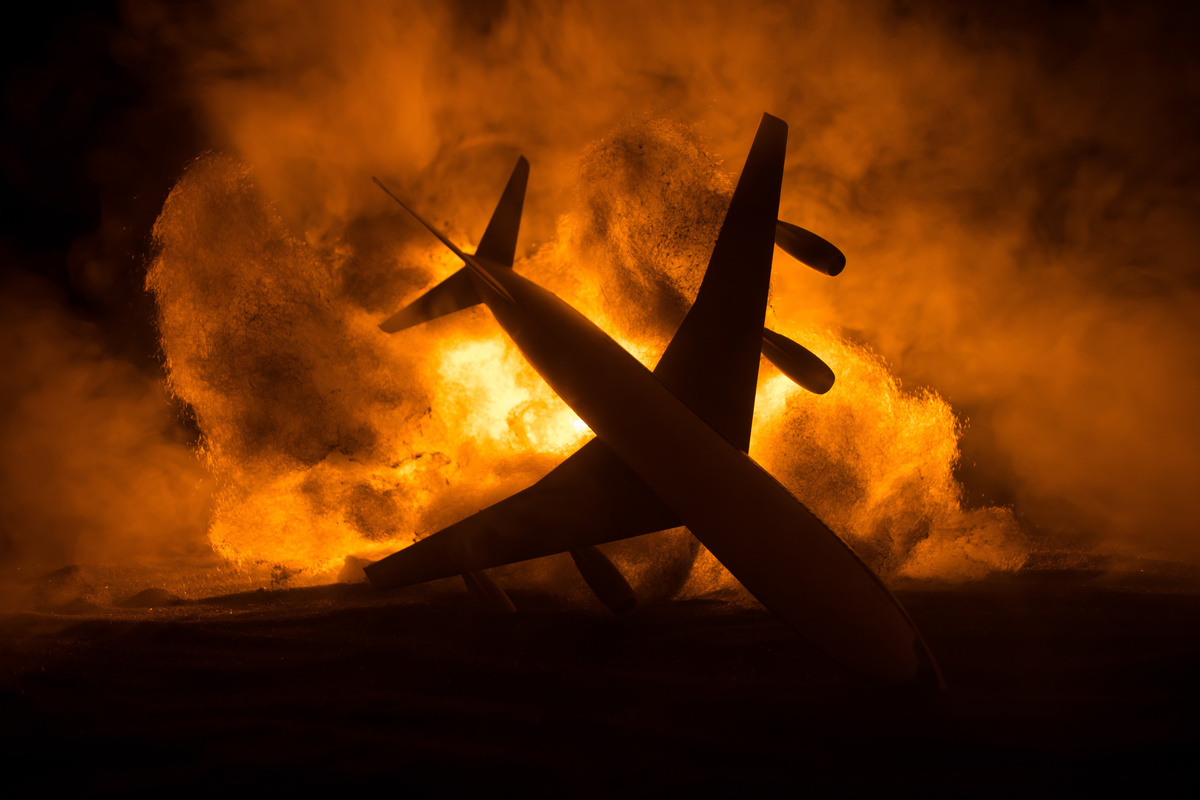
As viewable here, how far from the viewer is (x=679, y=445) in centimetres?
540

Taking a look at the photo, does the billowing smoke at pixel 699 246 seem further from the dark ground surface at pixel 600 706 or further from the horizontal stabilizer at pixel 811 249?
the dark ground surface at pixel 600 706

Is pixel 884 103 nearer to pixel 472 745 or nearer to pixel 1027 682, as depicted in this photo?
pixel 1027 682

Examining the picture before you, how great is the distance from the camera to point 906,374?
9.63 metres

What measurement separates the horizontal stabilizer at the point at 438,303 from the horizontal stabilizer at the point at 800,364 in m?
4.70

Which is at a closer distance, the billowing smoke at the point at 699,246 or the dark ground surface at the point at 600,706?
the dark ground surface at the point at 600,706

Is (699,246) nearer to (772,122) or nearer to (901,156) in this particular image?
(772,122)

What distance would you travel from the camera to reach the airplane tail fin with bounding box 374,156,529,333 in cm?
869

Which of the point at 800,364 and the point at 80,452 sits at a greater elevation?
the point at 80,452

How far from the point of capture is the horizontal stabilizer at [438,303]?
28.5ft

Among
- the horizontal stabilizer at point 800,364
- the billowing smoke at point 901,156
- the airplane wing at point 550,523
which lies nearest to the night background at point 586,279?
the billowing smoke at point 901,156

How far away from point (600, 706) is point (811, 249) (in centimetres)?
560

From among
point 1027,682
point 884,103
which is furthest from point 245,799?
point 884,103

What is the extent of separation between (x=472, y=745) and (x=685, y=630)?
10.0ft

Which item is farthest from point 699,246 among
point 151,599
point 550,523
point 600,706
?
point 151,599
